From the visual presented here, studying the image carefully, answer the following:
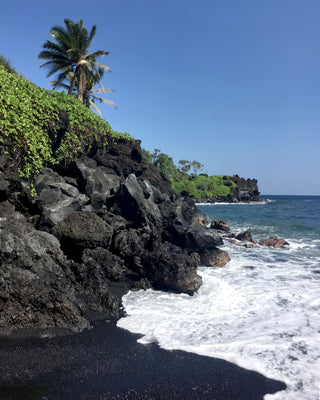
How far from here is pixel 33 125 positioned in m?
12.4

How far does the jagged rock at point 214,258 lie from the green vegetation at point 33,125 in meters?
9.45

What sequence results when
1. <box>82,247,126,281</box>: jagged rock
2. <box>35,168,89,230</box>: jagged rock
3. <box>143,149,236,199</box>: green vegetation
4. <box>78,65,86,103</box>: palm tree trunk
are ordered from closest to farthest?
<box>82,247,126,281</box>: jagged rock → <box>35,168,89,230</box>: jagged rock → <box>78,65,86,103</box>: palm tree trunk → <box>143,149,236,199</box>: green vegetation

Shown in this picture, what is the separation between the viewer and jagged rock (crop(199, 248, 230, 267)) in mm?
11930

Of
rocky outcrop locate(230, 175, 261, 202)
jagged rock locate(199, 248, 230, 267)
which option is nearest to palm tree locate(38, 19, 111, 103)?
jagged rock locate(199, 248, 230, 267)

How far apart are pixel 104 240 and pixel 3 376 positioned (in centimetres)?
540

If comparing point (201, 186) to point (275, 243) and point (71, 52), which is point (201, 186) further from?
point (275, 243)

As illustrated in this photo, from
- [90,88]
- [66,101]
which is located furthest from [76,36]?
[66,101]

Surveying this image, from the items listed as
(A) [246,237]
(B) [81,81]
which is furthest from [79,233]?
(B) [81,81]

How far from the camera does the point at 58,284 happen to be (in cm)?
621

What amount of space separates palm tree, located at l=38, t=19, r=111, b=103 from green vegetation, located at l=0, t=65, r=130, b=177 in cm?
1080

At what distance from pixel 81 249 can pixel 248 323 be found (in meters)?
5.96

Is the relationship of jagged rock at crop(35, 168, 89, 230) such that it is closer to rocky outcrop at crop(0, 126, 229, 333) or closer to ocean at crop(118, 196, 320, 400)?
rocky outcrop at crop(0, 126, 229, 333)

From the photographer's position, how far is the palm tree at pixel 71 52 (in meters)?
27.2

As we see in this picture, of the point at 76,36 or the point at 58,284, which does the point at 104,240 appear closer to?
the point at 58,284
